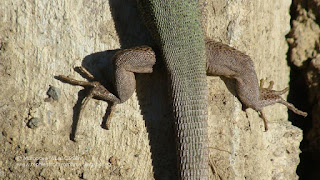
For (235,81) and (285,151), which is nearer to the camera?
(235,81)

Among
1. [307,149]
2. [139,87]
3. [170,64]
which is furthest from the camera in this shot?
[307,149]

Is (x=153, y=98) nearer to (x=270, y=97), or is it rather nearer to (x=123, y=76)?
(x=123, y=76)

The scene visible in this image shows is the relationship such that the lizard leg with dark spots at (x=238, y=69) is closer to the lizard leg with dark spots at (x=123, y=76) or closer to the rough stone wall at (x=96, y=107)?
the rough stone wall at (x=96, y=107)

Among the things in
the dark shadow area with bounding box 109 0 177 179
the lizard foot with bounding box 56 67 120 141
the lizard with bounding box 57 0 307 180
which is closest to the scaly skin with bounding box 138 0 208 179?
the lizard with bounding box 57 0 307 180

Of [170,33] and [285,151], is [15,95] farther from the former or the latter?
[285,151]

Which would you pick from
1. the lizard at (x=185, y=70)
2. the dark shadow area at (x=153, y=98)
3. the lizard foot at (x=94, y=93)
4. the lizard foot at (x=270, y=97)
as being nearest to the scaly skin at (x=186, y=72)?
the lizard at (x=185, y=70)

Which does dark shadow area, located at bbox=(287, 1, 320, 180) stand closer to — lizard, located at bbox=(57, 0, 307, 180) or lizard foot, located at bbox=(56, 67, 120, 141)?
lizard, located at bbox=(57, 0, 307, 180)

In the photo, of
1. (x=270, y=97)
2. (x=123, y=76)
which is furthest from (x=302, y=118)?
(x=123, y=76)

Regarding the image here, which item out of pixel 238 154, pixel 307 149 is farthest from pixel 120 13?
pixel 307 149
